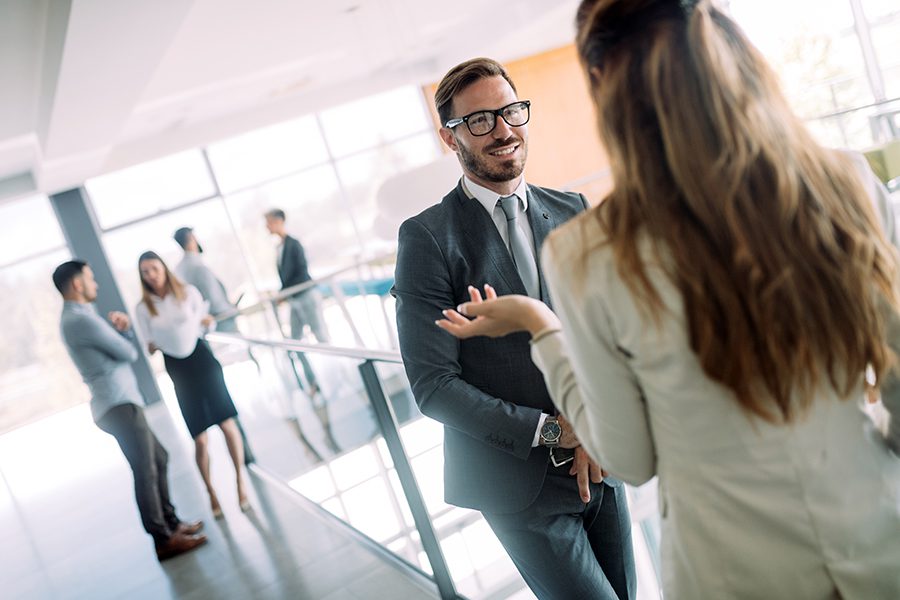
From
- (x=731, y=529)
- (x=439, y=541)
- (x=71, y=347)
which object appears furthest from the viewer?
(x=71, y=347)

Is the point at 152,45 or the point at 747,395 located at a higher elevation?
the point at 152,45

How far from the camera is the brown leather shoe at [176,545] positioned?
3.96 meters

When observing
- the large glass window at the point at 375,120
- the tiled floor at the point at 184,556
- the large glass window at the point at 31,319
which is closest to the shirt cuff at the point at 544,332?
the tiled floor at the point at 184,556

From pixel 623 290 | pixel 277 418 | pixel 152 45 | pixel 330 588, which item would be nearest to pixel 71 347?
pixel 277 418

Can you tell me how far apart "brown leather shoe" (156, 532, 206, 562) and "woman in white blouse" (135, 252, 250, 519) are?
0.35 meters

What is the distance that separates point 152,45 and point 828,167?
4.90 metres

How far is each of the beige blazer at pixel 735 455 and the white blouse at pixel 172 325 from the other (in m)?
Answer: 3.72

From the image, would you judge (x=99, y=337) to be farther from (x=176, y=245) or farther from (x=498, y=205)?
(x=176, y=245)

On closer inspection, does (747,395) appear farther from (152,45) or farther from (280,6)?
(280,6)

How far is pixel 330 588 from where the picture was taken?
3111 mm

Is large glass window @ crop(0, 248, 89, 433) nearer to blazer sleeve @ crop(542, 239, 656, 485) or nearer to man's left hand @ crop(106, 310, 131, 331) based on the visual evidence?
man's left hand @ crop(106, 310, 131, 331)

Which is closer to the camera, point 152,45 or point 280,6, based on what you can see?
point 152,45

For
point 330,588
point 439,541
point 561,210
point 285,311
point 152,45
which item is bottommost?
point 330,588

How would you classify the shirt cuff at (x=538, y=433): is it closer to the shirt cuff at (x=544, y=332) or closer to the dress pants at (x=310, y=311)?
the shirt cuff at (x=544, y=332)
